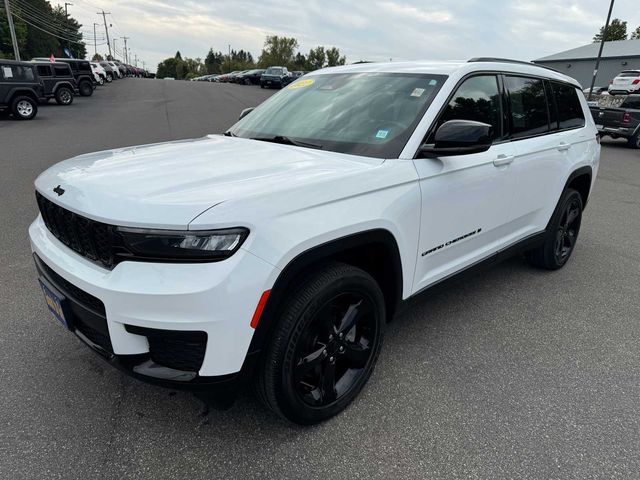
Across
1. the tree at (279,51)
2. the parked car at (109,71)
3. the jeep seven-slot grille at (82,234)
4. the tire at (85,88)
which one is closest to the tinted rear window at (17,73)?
the tire at (85,88)

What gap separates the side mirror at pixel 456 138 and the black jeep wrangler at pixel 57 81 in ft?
71.5

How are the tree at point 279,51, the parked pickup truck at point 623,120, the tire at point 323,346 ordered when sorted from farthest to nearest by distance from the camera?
the tree at point 279,51 < the parked pickup truck at point 623,120 < the tire at point 323,346

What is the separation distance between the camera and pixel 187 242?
1818 mm

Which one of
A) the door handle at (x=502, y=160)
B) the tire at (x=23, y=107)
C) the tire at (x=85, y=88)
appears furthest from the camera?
the tire at (x=85, y=88)

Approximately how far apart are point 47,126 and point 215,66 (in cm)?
12835

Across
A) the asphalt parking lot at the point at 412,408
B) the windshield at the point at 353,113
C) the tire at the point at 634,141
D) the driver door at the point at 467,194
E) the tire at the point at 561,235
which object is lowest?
the tire at the point at 634,141

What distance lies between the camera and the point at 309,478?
2104 millimetres

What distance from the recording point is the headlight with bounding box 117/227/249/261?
5.96 ft

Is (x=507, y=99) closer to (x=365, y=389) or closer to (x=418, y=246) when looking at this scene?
(x=418, y=246)

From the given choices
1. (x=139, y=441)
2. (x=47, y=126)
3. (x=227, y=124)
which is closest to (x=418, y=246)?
(x=139, y=441)

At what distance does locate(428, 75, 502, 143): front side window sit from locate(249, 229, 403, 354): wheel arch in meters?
0.74

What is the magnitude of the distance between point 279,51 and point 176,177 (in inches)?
3489

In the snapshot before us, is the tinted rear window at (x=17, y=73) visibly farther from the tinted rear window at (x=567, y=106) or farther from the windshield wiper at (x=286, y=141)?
the tinted rear window at (x=567, y=106)

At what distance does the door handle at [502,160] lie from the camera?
3.14 meters
